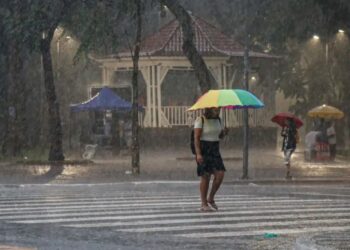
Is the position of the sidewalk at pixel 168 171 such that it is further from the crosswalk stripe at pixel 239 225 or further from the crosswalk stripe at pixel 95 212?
the crosswalk stripe at pixel 239 225

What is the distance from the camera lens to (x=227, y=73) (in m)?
45.8

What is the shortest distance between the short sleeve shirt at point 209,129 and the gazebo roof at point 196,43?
26.9 m

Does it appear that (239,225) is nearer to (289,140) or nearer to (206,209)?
(206,209)

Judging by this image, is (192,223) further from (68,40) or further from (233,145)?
(68,40)

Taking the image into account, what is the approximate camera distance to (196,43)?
43.5 m

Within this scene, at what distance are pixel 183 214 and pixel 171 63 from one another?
92.8ft

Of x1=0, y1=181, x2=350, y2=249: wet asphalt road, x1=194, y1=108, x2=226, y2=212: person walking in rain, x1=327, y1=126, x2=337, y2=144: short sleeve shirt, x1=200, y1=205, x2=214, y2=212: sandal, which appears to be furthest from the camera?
x1=327, y1=126, x2=337, y2=144: short sleeve shirt

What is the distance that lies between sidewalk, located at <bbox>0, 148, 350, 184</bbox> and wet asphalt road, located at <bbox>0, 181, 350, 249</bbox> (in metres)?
3.05

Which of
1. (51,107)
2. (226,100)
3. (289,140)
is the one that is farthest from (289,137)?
(51,107)

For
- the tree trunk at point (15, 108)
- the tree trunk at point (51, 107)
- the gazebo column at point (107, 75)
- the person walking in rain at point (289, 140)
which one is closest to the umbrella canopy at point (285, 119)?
the person walking in rain at point (289, 140)

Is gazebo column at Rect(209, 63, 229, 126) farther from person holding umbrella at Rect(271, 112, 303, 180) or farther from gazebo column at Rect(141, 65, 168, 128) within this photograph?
person holding umbrella at Rect(271, 112, 303, 180)

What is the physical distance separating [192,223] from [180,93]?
40.5 meters

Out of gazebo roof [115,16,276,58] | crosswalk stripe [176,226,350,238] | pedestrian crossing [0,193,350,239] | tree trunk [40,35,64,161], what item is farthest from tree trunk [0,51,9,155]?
crosswalk stripe [176,226,350,238]

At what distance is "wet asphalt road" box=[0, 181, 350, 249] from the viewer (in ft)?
38.7
